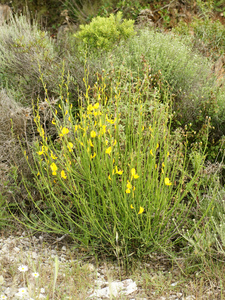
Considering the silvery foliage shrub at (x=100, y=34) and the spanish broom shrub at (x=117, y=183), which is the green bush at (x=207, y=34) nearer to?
the silvery foliage shrub at (x=100, y=34)

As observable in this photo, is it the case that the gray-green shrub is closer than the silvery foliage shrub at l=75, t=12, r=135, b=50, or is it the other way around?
the gray-green shrub

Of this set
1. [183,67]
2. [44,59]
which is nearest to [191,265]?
[183,67]

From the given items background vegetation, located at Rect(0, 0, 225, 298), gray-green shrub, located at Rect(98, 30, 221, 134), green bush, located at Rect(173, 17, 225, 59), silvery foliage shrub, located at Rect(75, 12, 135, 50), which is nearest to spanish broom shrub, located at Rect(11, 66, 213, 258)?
background vegetation, located at Rect(0, 0, 225, 298)

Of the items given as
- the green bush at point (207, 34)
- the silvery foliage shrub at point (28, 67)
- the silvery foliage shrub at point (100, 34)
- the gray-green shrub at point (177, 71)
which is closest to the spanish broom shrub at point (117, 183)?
the gray-green shrub at point (177, 71)

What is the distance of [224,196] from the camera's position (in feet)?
9.25

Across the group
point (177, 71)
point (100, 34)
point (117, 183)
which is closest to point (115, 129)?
point (117, 183)

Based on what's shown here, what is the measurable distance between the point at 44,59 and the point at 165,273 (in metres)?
3.00

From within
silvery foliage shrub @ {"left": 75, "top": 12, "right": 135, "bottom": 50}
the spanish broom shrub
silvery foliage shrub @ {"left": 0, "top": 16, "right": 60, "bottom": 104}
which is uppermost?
silvery foliage shrub @ {"left": 75, "top": 12, "right": 135, "bottom": 50}

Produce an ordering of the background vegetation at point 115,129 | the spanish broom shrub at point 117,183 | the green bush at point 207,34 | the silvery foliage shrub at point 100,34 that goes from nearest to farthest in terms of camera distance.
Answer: the spanish broom shrub at point 117,183 < the background vegetation at point 115,129 < the silvery foliage shrub at point 100,34 < the green bush at point 207,34

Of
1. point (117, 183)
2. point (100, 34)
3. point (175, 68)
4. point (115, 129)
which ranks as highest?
point (100, 34)

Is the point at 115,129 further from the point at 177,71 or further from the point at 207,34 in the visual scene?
the point at 207,34

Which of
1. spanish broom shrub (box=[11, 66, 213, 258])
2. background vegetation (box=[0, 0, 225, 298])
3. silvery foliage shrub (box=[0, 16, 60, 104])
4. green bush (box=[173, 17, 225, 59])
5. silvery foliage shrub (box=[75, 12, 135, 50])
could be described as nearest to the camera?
spanish broom shrub (box=[11, 66, 213, 258])

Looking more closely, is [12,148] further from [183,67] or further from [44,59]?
[183,67]

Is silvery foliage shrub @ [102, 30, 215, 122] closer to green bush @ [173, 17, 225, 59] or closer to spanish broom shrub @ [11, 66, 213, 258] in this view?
spanish broom shrub @ [11, 66, 213, 258]
